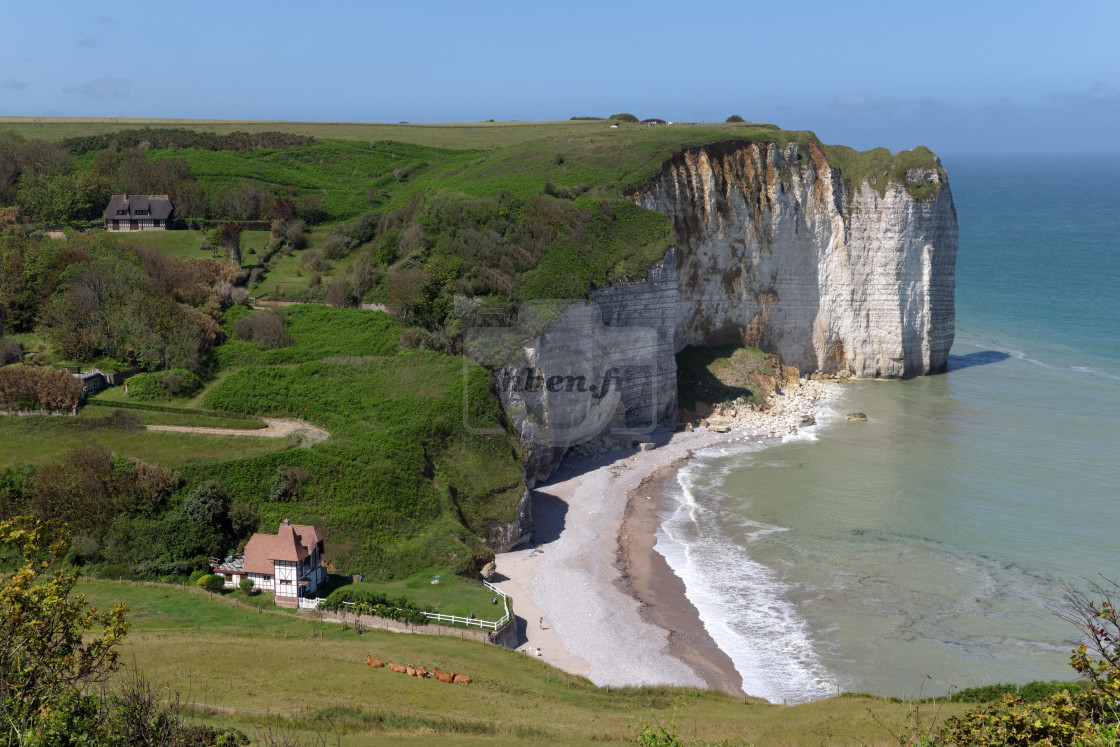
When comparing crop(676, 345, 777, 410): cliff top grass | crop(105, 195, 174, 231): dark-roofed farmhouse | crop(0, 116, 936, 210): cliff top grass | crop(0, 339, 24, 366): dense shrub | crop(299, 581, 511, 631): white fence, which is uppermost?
crop(0, 116, 936, 210): cliff top grass

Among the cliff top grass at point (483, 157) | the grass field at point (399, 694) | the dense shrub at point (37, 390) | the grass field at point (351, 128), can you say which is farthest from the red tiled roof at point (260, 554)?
the grass field at point (351, 128)

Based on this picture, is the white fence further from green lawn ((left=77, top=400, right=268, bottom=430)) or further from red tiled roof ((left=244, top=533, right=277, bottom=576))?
green lawn ((left=77, top=400, right=268, bottom=430))

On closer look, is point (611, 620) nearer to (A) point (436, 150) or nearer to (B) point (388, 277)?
(B) point (388, 277)

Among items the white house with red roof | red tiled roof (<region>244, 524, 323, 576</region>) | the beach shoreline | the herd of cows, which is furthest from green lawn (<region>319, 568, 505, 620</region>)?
the herd of cows

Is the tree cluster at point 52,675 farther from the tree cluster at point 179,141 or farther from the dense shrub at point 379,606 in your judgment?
the tree cluster at point 179,141

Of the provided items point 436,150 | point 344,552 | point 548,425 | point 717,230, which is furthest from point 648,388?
point 436,150

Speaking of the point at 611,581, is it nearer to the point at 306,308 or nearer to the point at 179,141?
the point at 306,308
